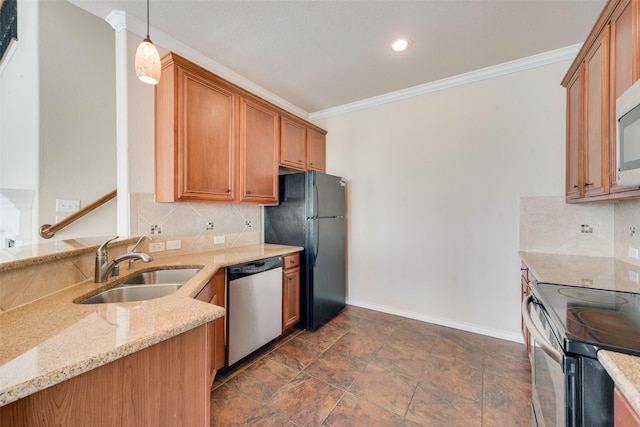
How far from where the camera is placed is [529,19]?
197cm

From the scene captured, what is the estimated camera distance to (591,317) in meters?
1.04

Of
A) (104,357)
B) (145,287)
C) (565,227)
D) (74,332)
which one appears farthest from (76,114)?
(565,227)

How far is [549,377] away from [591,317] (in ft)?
1.05

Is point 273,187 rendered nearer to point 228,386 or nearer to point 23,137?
point 228,386

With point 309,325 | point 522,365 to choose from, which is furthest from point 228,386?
point 522,365

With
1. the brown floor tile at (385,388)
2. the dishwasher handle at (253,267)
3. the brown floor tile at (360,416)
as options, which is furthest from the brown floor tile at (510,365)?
the dishwasher handle at (253,267)

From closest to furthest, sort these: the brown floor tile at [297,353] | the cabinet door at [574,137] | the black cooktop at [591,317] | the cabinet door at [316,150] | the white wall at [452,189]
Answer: the black cooktop at [591,317] < the cabinet door at [574,137] < the brown floor tile at [297,353] < the white wall at [452,189] < the cabinet door at [316,150]

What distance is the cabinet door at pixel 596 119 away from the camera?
1538 mm

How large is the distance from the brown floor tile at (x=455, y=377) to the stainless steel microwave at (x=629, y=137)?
156 centimetres

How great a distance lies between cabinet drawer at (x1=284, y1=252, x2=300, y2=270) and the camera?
2.58 metres

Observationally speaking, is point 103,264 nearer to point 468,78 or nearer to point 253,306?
point 253,306

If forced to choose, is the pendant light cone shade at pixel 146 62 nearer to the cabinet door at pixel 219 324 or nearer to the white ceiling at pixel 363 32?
the white ceiling at pixel 363 32

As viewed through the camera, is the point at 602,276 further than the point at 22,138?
No

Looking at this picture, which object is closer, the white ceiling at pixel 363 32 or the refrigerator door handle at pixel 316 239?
the white ceiling at pixel 363 32
